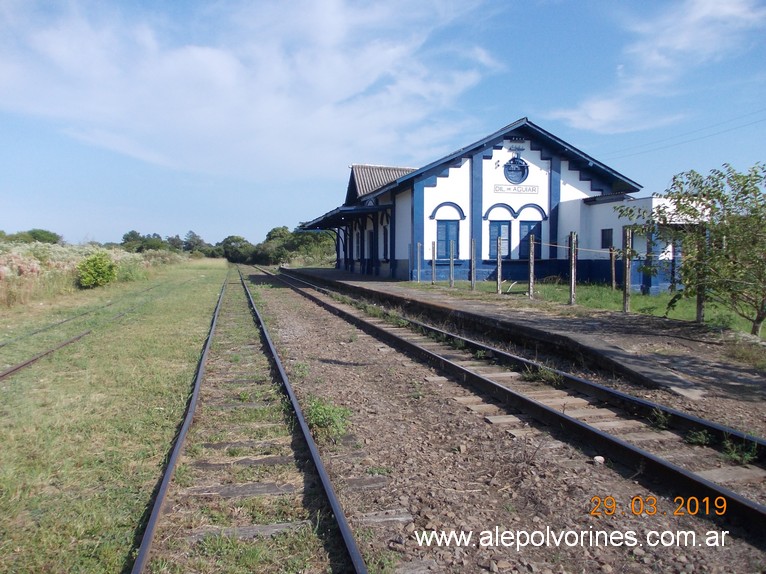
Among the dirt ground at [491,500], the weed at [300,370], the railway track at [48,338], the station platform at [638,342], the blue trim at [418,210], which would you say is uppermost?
the blue trim at [418,210]

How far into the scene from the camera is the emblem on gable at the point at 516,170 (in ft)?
79.3

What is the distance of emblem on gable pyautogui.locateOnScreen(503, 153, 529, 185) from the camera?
24172 mm

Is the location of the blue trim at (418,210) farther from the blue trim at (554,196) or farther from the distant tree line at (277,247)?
the distant tree line at (277,247)

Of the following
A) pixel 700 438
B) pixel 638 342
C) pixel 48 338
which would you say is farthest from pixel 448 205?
pixel 700 438

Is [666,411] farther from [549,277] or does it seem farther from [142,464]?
[549,277]

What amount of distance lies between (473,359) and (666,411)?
3768 millimetres

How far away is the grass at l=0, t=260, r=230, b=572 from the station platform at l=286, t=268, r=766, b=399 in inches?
→ 215

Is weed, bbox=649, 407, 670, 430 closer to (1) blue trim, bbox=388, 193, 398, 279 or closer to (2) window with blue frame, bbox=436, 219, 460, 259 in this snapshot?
(2) window with blue frame, bbox=436, 219, 460, 259

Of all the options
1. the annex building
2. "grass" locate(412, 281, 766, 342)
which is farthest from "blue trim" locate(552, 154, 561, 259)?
"grass" locate(412, 281, 766, 342)

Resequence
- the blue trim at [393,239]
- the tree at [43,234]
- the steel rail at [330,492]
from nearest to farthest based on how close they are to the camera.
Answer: the steel rail at [330,492], the blue trim at [393,239], the tree at [43,234]

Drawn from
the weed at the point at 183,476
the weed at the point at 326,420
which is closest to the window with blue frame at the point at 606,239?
the weed at the point at 326,420

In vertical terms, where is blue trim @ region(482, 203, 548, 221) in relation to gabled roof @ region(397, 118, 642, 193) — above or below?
below

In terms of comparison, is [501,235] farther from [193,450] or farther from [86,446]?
[86,446]

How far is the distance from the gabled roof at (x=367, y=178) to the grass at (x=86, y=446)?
23971mm
